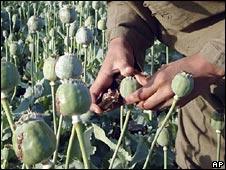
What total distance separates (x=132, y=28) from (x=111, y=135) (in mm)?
542

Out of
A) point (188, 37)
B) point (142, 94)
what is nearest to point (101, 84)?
point (142, 94)

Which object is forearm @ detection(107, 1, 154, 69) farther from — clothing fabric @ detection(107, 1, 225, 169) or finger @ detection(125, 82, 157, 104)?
finger @ detection(125, 82, 157, 104)

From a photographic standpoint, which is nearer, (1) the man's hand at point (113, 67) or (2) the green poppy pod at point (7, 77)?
(2) the green poppy pod at point (7, 77)

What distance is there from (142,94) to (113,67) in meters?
0.20

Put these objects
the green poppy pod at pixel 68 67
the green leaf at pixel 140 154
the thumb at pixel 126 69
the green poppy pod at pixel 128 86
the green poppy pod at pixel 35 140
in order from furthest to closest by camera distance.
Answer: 1. the green leaf at pixel 140 154
2. the thumb at pixel 126 69
3. the green poppy pod at pixel 128 86
4. the green poppy pod at pixel 68 67
5. the green poppy pod at pixel 35 140

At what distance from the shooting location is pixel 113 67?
137 centimetres

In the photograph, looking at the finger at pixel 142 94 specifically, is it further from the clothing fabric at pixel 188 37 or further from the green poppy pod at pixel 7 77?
the green poppy pod at pixel 7 77

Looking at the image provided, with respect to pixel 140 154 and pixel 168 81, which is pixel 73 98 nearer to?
pixel 168 81

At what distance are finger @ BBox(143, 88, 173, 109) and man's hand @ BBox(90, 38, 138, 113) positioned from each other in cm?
11

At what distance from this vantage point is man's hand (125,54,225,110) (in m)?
1.17

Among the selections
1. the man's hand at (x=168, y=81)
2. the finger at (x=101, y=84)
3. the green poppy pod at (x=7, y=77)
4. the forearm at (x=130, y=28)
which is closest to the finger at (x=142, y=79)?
the man's hand at (x=168, y=81)

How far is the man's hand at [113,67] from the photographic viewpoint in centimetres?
131

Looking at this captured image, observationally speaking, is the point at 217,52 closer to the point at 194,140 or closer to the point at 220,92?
the point at 220,92

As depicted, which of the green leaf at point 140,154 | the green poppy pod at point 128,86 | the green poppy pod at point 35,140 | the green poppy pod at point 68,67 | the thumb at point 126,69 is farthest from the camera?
the green leaf at point 140,154
